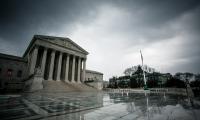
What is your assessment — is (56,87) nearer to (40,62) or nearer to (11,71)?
(40,62)

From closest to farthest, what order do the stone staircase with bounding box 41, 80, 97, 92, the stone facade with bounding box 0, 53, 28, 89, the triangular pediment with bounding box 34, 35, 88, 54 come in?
the stone staircase with bounding box 41, 80, 97, 92 → the stone facade with bounding box 0, 53, 28, 89 → the triangular pediment with bounding box 34, 35, 88, 54

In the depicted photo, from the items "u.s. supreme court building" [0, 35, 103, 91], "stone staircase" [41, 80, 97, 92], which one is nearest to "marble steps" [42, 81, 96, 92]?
"stone staircase" [41, 80, 97, 92]

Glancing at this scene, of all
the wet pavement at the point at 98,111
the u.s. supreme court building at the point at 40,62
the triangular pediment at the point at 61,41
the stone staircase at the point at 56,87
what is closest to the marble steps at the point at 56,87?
the stone staircase at the point at 56,87

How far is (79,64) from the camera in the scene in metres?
46.0

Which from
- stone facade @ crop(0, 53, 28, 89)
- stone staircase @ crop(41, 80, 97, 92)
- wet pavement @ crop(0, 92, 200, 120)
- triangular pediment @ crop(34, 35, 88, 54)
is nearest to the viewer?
wet pavement @ crop(0, 92, 200, 120)

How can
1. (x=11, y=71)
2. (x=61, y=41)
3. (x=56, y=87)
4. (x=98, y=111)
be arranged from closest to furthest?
1. (x=98, y=111)
2. (x=56, y=87)
3. (x=11, y=71)
4. (x=61, y=41)

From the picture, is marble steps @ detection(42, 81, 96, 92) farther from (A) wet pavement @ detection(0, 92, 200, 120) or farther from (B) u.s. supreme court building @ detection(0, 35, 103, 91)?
(A) wet pavement @ detection(0, 92, 200, 120)

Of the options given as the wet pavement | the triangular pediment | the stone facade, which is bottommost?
the wet pavement

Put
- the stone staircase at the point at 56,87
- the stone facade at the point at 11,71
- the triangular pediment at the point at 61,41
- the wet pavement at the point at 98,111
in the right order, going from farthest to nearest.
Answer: the triangular pediment at the point at 61,41
the stone facade at the point at 11,71
the stone staircase at the point at 56,87
the wet pavement at the point at 98,111

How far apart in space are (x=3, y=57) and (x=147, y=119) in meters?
43.9

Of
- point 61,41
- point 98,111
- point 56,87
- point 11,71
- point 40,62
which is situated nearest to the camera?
point 98,111

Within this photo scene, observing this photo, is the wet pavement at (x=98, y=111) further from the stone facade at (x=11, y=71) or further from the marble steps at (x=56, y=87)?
the stone facade at (x=11, y=71)

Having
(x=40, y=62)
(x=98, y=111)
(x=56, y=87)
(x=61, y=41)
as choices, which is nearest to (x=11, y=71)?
(x=40, y=62)

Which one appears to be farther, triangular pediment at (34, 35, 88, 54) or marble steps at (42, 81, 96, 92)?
triangular pediment at (34, 35, 88, 54)
